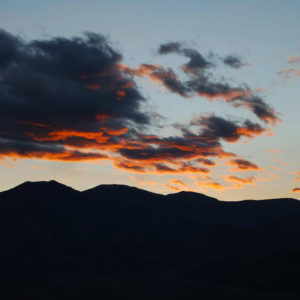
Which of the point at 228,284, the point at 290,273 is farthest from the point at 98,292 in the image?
the point at 290,273

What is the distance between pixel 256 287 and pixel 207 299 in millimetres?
40667

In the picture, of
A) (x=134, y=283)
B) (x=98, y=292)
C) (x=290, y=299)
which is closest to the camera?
(x=290, y=299)

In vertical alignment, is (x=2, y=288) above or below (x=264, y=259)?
below

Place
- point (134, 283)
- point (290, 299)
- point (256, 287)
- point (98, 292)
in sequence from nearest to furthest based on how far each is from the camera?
point (290, 299) < point (98, 292) < point (256, 287) < point (134, 283)

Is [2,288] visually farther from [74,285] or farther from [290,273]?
[290,273]

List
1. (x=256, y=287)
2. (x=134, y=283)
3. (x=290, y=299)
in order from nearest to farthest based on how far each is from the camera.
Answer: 1. (x=290, y=299)
2. (x=256, y=287)
3. (x=134, y=283)

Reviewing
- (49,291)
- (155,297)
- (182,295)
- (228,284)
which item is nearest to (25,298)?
(49,291)

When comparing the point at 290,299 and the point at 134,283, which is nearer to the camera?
the point at 290,299

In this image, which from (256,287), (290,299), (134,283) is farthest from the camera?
(134,283)

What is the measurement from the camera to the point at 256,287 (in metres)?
172

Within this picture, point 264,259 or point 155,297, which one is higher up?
point 264,259

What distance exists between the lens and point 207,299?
13950cm

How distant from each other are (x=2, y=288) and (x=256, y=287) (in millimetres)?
96950

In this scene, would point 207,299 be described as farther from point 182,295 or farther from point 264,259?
point 264,259
